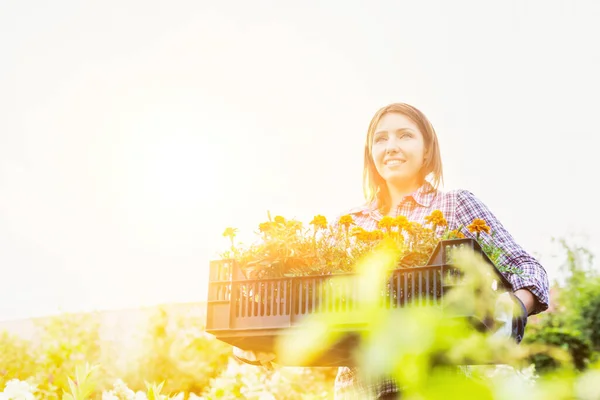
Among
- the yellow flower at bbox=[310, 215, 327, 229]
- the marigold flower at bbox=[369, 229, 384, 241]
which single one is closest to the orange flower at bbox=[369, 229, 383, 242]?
the marigold flower at bbox=[369, 229, 384, 241]

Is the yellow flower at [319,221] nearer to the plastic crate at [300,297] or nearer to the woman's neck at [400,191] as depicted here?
the plastic crate at [300,297]

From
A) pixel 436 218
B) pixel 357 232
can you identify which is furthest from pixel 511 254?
pixel 357 232

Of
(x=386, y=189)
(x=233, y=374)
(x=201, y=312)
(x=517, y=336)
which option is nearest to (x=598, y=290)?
(x=201, y=312)

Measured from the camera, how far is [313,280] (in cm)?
118

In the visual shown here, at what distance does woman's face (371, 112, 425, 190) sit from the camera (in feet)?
6.21

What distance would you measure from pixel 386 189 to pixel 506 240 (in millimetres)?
463

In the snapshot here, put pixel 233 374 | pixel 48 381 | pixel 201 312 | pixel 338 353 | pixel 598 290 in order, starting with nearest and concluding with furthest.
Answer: pixel 338 353 < pixel 233 374 < pixel 48 381 < pixel 201 312 < pixel 598 290

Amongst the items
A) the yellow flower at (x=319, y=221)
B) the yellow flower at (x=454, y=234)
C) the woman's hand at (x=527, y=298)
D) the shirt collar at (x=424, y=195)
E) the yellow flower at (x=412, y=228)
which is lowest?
the woman's hand at (x=527, y=298)

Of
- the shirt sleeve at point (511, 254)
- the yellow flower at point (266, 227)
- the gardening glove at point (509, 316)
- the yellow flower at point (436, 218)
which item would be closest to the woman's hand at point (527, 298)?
the shirt sleeve at point (511, 254)

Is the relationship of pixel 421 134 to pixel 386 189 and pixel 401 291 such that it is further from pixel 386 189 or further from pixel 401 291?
pixel 401 291

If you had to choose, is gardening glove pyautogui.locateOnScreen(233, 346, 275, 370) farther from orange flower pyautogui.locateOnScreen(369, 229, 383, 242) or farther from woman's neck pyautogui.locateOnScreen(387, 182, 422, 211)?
woman's neck pyautogui.locateOnScreen(387, 182, 422, 211)

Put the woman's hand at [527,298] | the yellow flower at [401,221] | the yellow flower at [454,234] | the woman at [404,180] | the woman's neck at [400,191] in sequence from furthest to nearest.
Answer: the woman's neck at [400,191], the woman at [404,180], the woman's hand at [527,298], the yellow flower at [454,234], the yellow flower at [401,221]

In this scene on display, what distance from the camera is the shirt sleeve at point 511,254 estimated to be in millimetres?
1529

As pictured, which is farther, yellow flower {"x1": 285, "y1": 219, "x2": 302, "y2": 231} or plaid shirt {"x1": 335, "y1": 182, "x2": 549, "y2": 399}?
plaid shirt {"x1": 335, "y1": 182, "x2": 549, "y2": 399}
